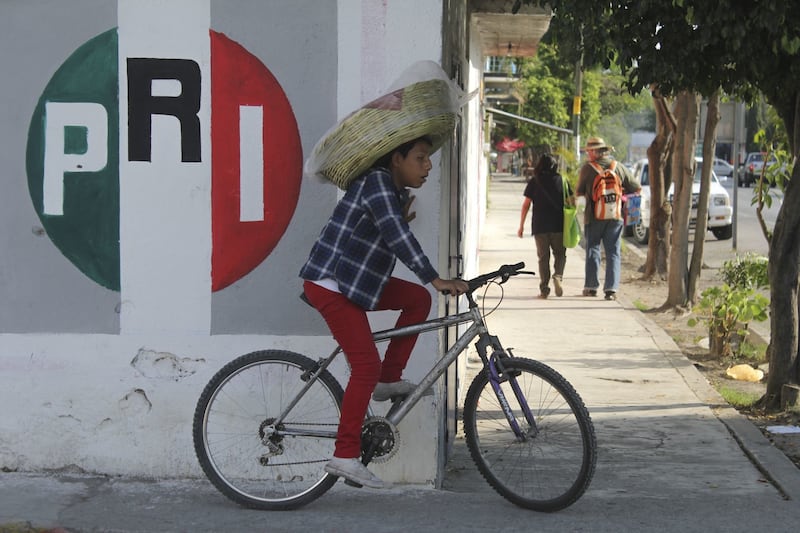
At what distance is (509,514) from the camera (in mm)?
4988

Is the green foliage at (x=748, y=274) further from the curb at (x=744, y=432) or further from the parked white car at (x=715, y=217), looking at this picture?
the parked white car at (x=715, y=217)

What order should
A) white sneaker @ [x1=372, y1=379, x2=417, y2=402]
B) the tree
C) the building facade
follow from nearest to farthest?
white sneaker @ [x1=372, y1=379, x2=417, y2=402], the building facade, the tree

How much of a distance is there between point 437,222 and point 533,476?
1.24 metres

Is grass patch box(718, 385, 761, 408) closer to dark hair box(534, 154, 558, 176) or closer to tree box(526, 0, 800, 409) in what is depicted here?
tree box(526, 0, 800, 409)

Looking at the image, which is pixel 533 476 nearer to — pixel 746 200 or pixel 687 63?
pixel 687 63

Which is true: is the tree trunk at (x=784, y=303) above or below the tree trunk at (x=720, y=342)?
above

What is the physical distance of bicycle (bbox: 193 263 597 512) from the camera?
4816 mm

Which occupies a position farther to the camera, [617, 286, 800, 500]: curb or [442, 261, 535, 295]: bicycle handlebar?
[617, 286, 800, 500]: curb

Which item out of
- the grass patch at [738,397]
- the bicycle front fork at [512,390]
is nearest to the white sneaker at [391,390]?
the bicycle front fork at [512,390]

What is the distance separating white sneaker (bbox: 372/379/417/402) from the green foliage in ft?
19.4

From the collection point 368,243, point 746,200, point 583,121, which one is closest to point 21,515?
point 368,243

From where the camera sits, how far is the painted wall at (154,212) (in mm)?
5375

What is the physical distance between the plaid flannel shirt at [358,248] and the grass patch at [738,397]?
13.4 feet

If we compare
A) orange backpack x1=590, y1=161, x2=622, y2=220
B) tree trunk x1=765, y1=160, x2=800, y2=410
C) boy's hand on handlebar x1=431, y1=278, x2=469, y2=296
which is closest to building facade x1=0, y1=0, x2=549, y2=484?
boy's hand on handlebar x1=431, y1=278, x2=469, y2=296
